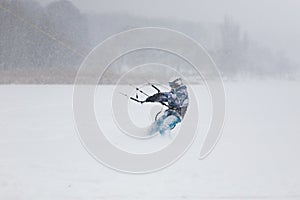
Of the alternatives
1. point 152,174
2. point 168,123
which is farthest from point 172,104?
point 152,174

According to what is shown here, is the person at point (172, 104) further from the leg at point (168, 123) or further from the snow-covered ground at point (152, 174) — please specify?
the snow-covered ground at point (152, 174)

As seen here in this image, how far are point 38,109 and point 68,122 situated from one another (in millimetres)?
2485

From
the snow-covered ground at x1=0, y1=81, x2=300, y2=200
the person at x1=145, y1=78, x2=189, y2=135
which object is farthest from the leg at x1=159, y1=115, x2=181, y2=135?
the snow-covered ground at x1=0, y1=81, x2=300, y2=200

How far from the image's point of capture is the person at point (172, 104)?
5.59m

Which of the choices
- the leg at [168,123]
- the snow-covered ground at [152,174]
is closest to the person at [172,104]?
the leg at [168,123]

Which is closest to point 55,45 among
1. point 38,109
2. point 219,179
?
point 38,109

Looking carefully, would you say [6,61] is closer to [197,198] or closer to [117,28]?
[117,28]

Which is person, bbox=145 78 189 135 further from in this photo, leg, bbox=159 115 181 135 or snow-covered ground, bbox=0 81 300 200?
snow-covered ground, bbox=0 81 300 200

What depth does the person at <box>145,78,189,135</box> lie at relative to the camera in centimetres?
559

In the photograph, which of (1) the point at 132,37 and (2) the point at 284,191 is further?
(1) the point at 132,37

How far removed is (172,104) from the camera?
228 inches

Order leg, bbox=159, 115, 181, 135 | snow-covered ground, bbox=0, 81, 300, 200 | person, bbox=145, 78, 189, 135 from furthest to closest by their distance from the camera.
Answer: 1. leg, bbox=159, 115, 181, 135
2. person, bbox=145, 78, 189, 135
3. snow-covered ground, bbox=0, 81, 300, 200

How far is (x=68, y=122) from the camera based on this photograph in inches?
347

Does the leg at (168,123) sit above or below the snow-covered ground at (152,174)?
above
